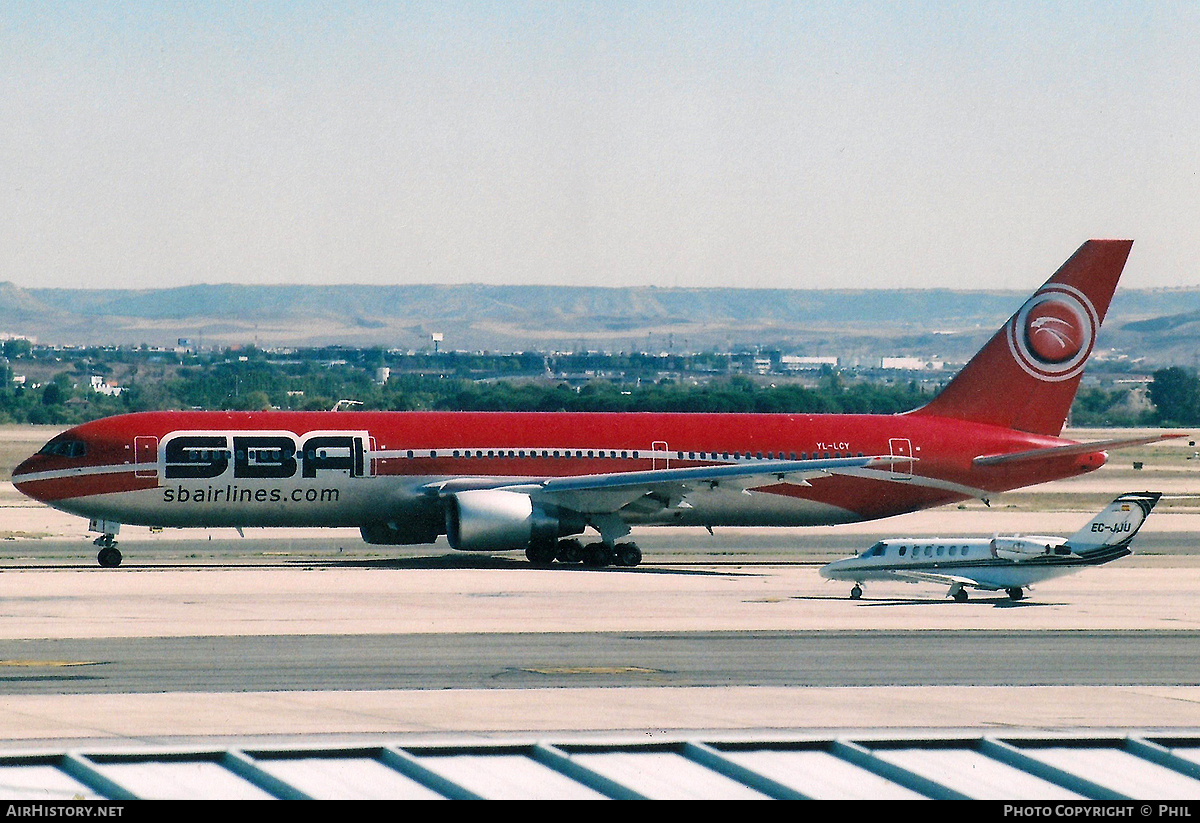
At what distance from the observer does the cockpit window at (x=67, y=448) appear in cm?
5334

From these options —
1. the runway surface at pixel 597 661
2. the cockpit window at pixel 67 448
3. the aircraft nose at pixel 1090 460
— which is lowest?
the runway surface at pixel 597 661

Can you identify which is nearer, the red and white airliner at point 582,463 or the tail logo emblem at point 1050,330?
the red and white airliner at point 582,463

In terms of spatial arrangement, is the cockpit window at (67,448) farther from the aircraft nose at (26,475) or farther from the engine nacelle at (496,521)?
the engine nacelle at (496,521)

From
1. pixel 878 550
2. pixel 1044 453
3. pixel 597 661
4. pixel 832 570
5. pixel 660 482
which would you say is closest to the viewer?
pixel 597 661

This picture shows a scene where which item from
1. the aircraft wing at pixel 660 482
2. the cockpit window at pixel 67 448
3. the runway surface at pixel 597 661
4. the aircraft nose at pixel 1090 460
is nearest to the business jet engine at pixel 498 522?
the aircraft wing at pixel 660 482

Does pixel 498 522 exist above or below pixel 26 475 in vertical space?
below

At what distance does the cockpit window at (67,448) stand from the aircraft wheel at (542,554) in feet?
45.5

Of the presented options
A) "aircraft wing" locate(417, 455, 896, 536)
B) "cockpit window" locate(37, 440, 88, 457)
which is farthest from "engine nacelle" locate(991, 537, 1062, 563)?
"cockpit window" locate(37, 440, 88, 457)

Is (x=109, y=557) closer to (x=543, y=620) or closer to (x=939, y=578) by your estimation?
(x=543, y=620)

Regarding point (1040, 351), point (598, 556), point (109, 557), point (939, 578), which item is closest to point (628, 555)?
point (598, 556)

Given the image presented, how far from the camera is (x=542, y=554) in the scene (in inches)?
2143

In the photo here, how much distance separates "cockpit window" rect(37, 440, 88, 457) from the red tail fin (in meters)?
28.6

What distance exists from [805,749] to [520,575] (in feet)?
104

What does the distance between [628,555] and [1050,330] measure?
17.4 meters
